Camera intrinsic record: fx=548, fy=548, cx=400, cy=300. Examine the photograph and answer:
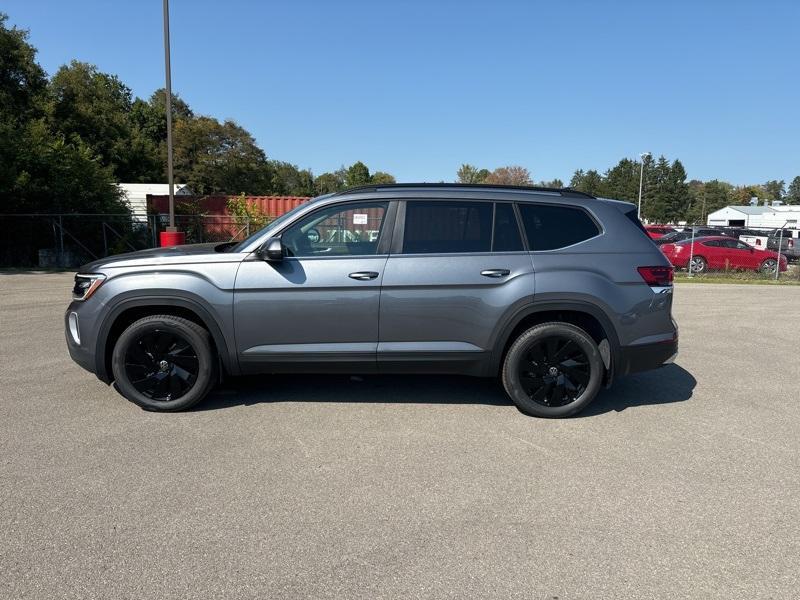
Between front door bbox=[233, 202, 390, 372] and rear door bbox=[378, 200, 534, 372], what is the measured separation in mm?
146

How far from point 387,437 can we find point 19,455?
252 cm

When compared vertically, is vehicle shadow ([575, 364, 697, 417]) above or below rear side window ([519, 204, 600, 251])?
below

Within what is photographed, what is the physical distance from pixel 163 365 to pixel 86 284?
3.05ft

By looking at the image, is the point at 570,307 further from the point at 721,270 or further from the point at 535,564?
the point at 721,270

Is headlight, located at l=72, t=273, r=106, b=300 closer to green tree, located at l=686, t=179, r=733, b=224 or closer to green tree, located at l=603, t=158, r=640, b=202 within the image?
green tree, located at l=603, t=158, r=640, b=202

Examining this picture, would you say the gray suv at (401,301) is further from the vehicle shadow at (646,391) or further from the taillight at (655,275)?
the vehicle shadow at (646,391)

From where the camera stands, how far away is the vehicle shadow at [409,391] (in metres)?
4.95

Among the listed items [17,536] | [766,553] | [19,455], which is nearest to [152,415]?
[19,455]

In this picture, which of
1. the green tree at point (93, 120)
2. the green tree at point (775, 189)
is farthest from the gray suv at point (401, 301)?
the green tree at point (775, 189)

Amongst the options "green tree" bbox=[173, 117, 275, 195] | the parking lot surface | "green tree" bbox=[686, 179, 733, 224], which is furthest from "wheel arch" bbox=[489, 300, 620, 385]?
"green tree" bbox=[686, 179, 733, 224]

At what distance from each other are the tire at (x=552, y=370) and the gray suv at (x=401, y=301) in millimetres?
12

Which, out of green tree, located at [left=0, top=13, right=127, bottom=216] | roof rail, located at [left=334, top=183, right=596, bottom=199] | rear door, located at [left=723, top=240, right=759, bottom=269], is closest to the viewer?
roof rail, located at [left=334, top=183, right=596, bottom=199]

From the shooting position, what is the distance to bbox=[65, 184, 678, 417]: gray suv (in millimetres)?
4395

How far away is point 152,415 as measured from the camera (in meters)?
4.52
